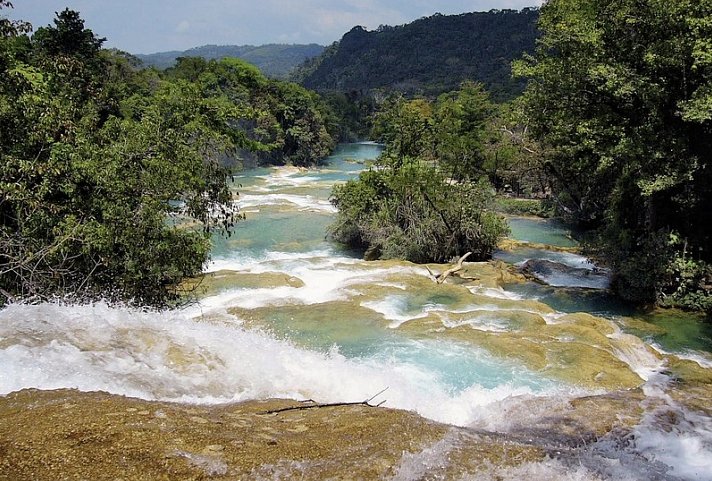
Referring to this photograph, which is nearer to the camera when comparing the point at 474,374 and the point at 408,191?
the point at 474,374

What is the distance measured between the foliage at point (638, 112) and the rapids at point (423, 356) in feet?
6.92

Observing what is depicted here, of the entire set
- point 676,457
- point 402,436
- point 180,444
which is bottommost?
point 676,457

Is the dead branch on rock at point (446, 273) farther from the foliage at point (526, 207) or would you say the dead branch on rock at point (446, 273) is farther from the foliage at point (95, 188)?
the foliage at point (526, 207)

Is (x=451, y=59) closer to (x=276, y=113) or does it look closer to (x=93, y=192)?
(x=276, y=113)

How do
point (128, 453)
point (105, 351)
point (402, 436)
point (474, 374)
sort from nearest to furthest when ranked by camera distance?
point (128, 453)
point (402, 436)
point (105, 351)
point (474, 374)

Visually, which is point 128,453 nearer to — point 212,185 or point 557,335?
point 212,185

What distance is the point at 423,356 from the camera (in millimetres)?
11844

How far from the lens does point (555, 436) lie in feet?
22.9

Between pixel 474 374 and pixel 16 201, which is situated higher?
pixel 16 201

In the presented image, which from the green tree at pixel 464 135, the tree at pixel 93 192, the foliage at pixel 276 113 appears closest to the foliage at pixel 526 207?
the green tree at pixel 464 135

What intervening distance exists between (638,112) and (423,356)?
33.1 feet

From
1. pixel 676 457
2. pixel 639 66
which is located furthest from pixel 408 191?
pixel 676 457

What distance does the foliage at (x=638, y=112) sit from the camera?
1414cm

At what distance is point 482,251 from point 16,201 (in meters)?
17.9
